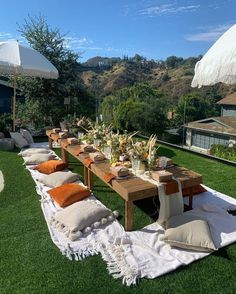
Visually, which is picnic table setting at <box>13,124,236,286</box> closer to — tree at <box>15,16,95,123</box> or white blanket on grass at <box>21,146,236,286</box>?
white blanket on grass at <box>21,146,236,286</box>

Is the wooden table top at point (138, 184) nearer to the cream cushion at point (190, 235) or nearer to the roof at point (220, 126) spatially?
the cream cushion at point (190, 235)

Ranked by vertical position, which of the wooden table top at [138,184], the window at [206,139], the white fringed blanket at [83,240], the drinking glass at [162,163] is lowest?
the window at [206,139]

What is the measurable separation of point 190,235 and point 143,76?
48605 millimetres

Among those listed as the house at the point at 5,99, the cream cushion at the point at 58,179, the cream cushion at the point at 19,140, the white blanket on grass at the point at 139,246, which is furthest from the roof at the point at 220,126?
the white blanket on grass at the point at 139,246

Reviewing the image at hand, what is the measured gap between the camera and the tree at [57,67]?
10586mm

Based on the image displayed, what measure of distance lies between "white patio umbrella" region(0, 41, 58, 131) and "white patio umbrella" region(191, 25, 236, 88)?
5717mm

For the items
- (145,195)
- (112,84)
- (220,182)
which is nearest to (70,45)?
(220,182)

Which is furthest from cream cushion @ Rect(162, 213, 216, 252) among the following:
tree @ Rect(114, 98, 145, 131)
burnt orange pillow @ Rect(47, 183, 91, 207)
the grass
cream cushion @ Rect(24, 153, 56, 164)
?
tree @ Rect(114, 98, 145, 131)

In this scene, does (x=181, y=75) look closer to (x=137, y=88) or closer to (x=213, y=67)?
(x=137, y=88)

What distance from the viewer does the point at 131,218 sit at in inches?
134

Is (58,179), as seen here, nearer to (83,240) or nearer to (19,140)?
(83,240)

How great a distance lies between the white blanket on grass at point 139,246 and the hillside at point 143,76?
1437 inches

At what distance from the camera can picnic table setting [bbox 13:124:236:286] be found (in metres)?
2.91

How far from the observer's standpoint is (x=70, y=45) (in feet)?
36.5
